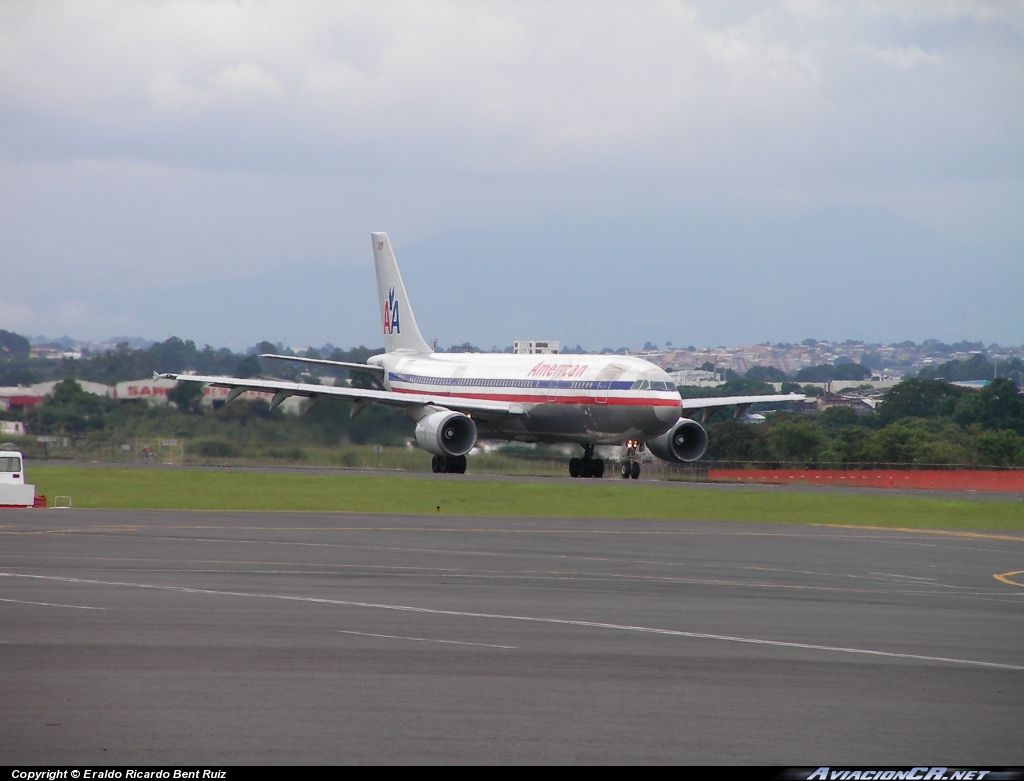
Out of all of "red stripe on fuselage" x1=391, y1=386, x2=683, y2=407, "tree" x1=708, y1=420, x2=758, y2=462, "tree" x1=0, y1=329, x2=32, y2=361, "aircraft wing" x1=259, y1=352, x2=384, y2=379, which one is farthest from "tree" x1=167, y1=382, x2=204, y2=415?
"tree" x1=0, y1=329, x2=32, y2=361

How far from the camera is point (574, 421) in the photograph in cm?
5519

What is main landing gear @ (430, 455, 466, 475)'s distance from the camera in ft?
187

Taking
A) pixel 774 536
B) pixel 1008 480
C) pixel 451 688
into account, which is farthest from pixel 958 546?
pixel 1008 480

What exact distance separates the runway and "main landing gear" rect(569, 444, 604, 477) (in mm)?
29583

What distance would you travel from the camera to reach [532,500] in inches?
1805

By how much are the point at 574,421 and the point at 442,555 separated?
93.6 ft

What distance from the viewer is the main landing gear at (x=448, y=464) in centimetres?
5703

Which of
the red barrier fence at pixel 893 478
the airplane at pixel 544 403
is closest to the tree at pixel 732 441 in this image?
the red barrier fence at pixel 893 478

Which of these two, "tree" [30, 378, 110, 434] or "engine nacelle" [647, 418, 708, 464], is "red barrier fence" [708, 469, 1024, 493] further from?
"tree" [30, 378, 110, 434]

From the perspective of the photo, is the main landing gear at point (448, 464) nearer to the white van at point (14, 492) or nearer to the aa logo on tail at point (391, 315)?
the aa logo on tail at point (391, 315)

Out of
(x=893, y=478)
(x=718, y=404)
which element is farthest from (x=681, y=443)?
(x=893, y=478)

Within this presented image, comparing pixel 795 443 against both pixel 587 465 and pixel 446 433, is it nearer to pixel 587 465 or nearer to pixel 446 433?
pixel 587 465

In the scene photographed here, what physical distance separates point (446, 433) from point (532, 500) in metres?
10.7

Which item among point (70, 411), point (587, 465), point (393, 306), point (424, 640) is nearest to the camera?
point (424, 640)
